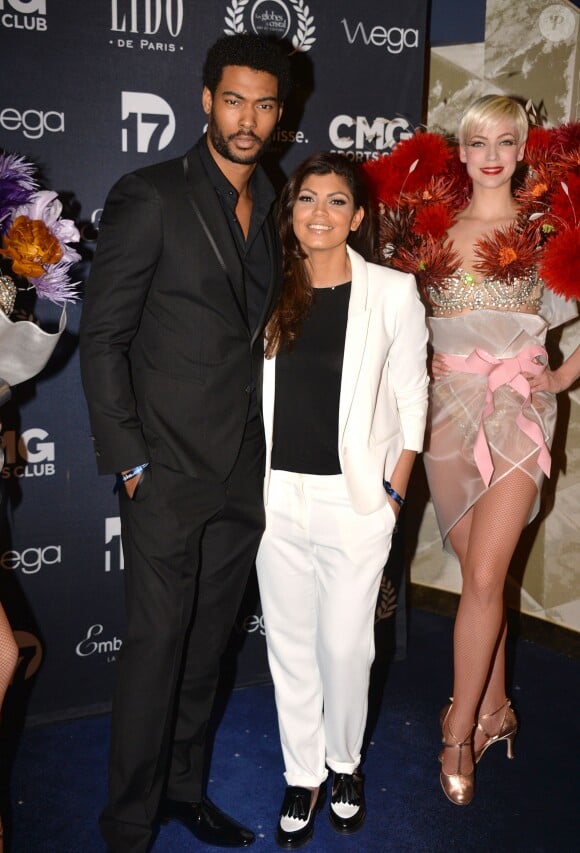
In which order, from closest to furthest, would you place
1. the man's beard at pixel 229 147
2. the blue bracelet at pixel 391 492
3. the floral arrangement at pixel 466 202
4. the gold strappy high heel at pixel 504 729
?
the man's beard at pixel 229 147 < the blue bracelet at pixel 391 492 < the floral arrangement at pixel 466 202 < the gold strappy high heel at pixel 504 729

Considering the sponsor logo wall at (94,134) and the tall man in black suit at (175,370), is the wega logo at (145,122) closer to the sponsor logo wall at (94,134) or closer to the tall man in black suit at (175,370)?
the sponsor logo wall at (94,134)

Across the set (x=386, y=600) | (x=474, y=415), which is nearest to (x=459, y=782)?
(x=386, y=600)

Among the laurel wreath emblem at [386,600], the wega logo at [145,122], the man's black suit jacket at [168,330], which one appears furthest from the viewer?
the laurel wreath emblem at [386,600]

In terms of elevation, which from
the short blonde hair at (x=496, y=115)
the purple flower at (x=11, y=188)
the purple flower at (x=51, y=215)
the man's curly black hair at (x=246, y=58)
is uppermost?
the man's curly black hair at (x=246, y=58)

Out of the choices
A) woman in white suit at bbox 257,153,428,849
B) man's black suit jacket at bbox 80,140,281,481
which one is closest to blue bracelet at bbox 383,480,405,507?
woman in white suit at bbox 257,153,428,849

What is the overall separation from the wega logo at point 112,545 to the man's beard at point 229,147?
1424 millimetres

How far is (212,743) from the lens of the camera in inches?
121

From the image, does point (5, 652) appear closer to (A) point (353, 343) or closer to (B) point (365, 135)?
(A) point (353, 343)

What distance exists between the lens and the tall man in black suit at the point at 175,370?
2.23 meters

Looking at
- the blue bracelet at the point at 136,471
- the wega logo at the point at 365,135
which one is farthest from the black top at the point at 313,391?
the wega logo at the point at 365,135

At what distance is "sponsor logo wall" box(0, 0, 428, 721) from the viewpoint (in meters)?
2.81

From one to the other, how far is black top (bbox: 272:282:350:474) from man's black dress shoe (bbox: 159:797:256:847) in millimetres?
1083

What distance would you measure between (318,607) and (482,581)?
0.58 meters

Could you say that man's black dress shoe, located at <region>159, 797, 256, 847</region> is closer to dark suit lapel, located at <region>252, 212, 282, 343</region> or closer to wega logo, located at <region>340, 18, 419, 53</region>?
dark suit lapel, located at <region>252, 212, 282, 343</region>
